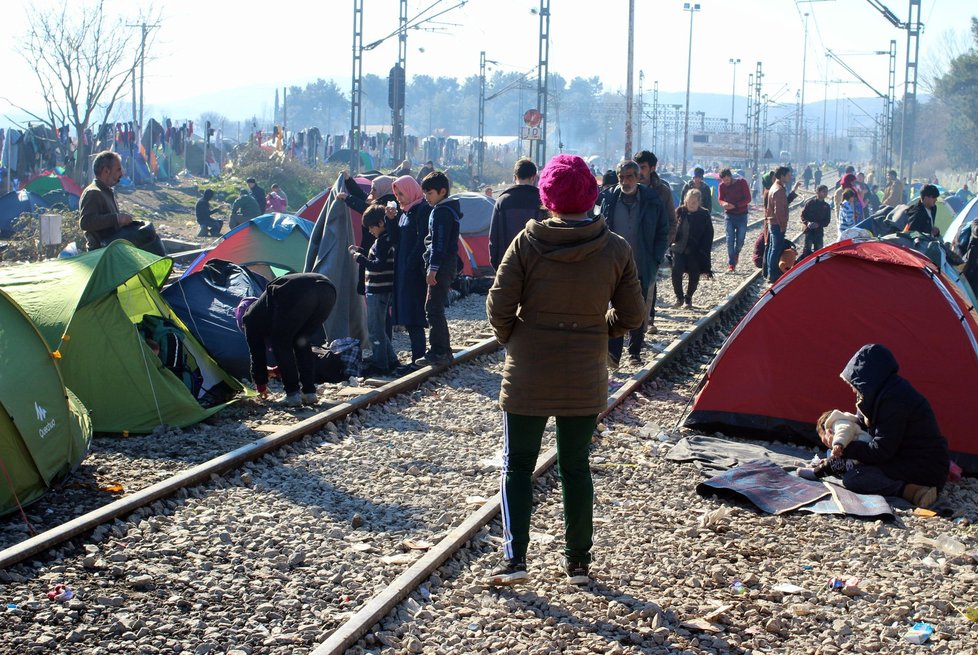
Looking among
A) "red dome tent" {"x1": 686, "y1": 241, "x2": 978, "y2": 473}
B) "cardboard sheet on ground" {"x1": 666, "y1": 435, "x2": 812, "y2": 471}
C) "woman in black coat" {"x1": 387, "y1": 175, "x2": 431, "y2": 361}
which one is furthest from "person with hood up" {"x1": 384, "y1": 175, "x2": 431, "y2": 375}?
"cardboard sheet on ground" {"x1": 666, "y1": 435, "x2": 812, "y2": 471}

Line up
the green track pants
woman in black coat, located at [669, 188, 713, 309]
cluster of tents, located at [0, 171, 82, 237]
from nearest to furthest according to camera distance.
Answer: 1. the green track pants
2. woman in black coat, located at [669, 188, 713, 309]
3. cluster of tents, located at [0, 171, 82, 237]

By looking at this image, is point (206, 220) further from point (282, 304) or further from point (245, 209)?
point (282, 304)

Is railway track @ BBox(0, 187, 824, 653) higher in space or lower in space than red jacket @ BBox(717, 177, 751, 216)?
lower

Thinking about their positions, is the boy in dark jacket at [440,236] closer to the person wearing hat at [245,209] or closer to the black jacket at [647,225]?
the black jacket at [647,225]

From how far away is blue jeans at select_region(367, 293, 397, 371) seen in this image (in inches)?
415

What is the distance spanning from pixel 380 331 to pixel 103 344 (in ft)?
9.27

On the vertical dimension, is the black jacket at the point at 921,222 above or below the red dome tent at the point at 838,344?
above

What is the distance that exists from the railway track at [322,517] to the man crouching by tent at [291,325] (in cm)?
45

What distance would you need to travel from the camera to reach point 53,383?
7262mm

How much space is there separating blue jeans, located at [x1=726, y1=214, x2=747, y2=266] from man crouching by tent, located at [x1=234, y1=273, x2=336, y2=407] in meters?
12.7

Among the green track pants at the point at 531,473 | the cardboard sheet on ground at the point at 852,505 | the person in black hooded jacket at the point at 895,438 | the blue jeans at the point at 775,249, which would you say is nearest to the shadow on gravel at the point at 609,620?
the green track pants at the point at 531,473

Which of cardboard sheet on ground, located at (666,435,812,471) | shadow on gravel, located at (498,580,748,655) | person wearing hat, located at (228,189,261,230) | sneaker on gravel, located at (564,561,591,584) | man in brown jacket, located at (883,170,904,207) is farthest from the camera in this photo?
man in brown jacket, located at (883,170,904,207)

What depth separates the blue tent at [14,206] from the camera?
25391mm

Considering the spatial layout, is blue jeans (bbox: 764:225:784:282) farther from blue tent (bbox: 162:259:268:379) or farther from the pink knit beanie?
the pink knit beanie
